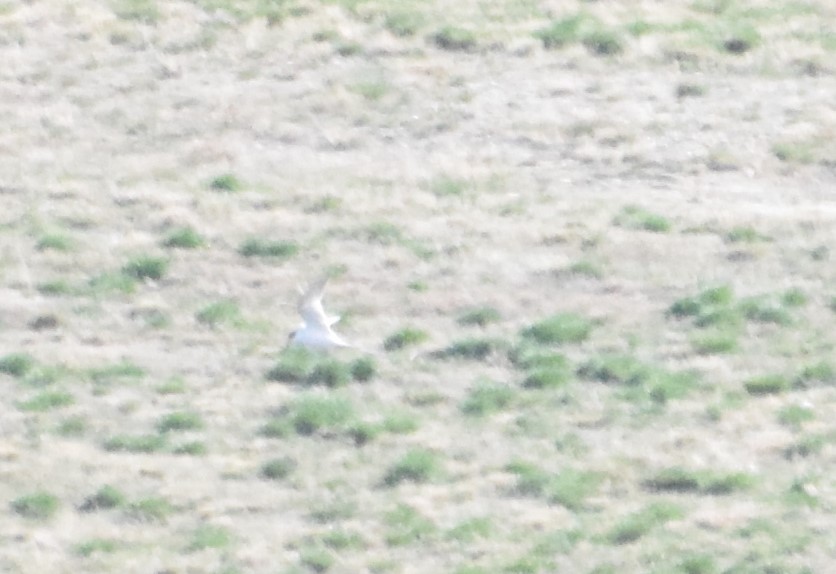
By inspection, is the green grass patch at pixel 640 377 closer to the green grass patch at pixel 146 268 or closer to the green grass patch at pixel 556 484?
the green grass patch at pixel 556 484

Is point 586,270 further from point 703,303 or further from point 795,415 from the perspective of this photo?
point 795,415

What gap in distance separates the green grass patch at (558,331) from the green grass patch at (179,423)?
6.99ft

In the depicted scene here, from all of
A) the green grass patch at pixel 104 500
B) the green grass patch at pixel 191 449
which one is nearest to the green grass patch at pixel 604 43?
the green grass patch at pixel 191 449

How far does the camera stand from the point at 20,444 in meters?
13.0

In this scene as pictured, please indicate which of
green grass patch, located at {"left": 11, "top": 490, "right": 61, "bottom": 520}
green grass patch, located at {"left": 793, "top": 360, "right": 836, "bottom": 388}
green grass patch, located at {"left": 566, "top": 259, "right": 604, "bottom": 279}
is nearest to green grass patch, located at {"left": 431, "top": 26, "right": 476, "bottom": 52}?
green grass patch, located at {"left": 566, "top": 259, "right": 604, "bottom": 279}

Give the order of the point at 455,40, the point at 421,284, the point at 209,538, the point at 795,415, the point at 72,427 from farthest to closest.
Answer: the point at 455,40, the point at 421,284, the point at 72,427, the point at 795,415, the point at 209,538

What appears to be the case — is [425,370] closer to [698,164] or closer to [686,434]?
[686,434]

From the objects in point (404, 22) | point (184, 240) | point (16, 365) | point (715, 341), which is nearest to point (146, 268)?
point (184, 240)

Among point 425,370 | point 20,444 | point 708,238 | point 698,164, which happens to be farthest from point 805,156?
point 20,444

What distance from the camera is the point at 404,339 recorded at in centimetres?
1438

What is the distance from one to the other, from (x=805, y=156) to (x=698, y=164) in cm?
73

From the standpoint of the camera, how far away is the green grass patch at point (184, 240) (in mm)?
16047

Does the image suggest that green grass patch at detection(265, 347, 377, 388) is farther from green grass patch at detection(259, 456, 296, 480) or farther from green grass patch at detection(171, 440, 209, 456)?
green grass patch at detection(259, 456, 296, 480)

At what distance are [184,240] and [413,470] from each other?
4.01m
